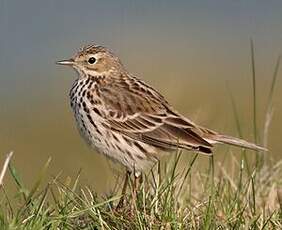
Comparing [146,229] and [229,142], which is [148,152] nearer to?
[229,142]

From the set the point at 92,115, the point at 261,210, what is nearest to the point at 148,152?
the point at 92,115

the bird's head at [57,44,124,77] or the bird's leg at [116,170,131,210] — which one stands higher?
the bird's head at [57,44,124,77]

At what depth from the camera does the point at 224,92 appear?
66.4 feet

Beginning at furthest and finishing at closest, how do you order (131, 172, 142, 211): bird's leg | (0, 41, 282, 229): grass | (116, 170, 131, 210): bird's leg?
(116, 170, 131, 210): bird's leg
(131, 172, 142, 211): bird's leg
(0, 41, 282, 229): grass

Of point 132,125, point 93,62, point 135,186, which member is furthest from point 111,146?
point 93,62

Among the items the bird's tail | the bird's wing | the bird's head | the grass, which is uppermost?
the bird's head

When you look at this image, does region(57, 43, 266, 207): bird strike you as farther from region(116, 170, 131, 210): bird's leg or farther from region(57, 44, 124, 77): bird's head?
region(57, 44, 124, 77): bird's head

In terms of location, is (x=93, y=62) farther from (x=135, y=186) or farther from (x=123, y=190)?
(x=135, y=186)

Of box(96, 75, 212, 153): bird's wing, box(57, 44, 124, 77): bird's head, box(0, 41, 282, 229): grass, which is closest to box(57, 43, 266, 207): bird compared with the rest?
box(96, 75, 212, 153): bird's wing

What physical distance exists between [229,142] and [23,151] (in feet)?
24.1

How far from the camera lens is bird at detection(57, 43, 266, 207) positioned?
8.20 meters

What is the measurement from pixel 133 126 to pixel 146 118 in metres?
0.11

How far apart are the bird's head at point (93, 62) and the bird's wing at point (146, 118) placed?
29cm

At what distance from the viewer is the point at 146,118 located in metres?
8.41
